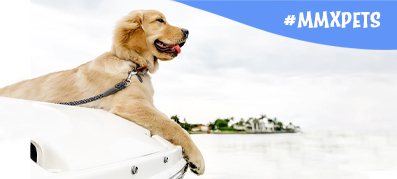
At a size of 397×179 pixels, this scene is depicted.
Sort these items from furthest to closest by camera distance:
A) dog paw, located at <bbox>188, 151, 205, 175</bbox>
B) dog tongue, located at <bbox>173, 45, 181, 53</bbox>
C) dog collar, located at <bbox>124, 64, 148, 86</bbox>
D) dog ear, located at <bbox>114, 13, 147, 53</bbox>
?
dog tongue, located at <bbox>173, 45, 181, 53</bbox> < dog ear, located at <bbox>114, 13, 147, 53</bbox> < dog collar, located at <bbox>124, 64, 148, 86</bbox> < dog paw, located at <bbox>188, 151, 205, 175</bbox>

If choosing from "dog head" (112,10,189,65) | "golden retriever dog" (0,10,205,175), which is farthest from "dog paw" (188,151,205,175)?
"dog head" (112,10,189,65)

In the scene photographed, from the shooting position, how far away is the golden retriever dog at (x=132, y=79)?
4.75 ft

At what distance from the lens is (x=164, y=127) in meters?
1.44

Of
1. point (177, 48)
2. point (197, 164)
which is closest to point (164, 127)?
point (197, 164)

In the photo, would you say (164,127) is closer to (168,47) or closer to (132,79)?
(132,79)

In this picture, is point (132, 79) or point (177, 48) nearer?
point (132, 79)

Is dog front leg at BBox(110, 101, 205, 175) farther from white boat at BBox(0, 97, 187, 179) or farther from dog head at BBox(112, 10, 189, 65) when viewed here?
white boat at BBox(0, 97, 187, 179)

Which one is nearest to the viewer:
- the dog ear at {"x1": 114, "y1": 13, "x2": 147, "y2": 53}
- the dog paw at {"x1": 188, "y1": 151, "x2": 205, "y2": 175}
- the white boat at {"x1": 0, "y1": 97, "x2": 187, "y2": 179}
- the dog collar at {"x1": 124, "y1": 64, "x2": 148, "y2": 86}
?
the white boat at {"x1": 0, "y1": 97, "x2": 187, "y2": 179}

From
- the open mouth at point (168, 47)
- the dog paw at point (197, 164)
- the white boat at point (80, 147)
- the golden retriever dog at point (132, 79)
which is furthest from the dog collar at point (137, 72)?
the white boat at point (80, 147)

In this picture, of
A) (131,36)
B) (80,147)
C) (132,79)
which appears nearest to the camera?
(80,147)

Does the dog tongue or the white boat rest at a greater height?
the dog tongue

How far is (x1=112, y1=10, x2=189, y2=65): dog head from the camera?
5.69ft

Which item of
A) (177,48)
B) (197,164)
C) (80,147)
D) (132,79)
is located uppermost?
(177,48)

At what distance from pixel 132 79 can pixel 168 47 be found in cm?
32
